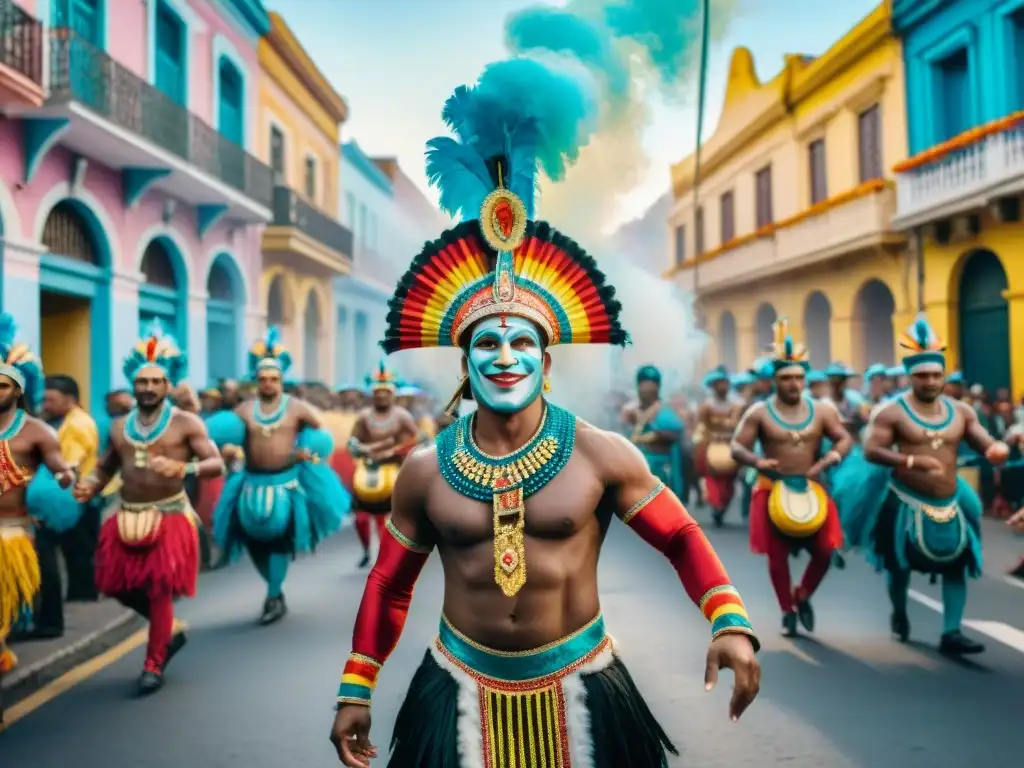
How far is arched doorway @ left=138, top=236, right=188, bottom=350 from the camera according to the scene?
1736cm

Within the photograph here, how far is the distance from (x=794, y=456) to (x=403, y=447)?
421cm

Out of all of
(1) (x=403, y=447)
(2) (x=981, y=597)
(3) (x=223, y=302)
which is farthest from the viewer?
(3) (x=223, y=302)

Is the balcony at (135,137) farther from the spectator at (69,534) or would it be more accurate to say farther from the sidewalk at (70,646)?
the sidewalk at (70,646)

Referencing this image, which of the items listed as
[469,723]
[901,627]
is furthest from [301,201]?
[469,723]

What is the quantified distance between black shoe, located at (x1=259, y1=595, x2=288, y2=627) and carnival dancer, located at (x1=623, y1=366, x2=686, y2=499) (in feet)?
20.0

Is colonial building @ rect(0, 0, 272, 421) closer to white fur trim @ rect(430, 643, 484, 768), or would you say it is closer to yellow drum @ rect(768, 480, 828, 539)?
yellow drum @ rect(768, 480, 828, 539)

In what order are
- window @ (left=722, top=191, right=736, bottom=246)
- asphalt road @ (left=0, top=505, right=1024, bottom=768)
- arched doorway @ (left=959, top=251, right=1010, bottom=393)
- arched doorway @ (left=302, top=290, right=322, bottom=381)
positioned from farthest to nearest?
1. window @ (left=722, top=191, right=736, bottom=246)
2. arched doorway @ (left=302, top=290, right=322, bottom=381)
3. arched doorway @ (left=959, top=251, right=1010, bottom=393)
4. asphalt road @ (left=0, top=505, right=1024, bottom=768)

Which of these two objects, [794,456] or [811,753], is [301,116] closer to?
[794,456]

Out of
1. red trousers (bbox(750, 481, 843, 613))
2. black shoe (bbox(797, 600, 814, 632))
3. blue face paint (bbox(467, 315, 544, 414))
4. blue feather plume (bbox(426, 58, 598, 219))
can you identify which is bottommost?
black shoe (bbox(797, 600, 814, 632))

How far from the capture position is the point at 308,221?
2477 centimetres

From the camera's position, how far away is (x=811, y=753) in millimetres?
4859

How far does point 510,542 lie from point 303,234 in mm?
21873

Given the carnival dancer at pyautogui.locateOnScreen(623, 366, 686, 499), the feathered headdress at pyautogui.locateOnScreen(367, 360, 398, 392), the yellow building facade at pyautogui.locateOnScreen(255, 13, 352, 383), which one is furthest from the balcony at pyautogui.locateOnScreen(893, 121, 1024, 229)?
the yellow building facade at pyautogui.locateOnScreen(255, 13, 352, 383)

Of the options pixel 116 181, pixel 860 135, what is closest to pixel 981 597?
pixel 116 181
